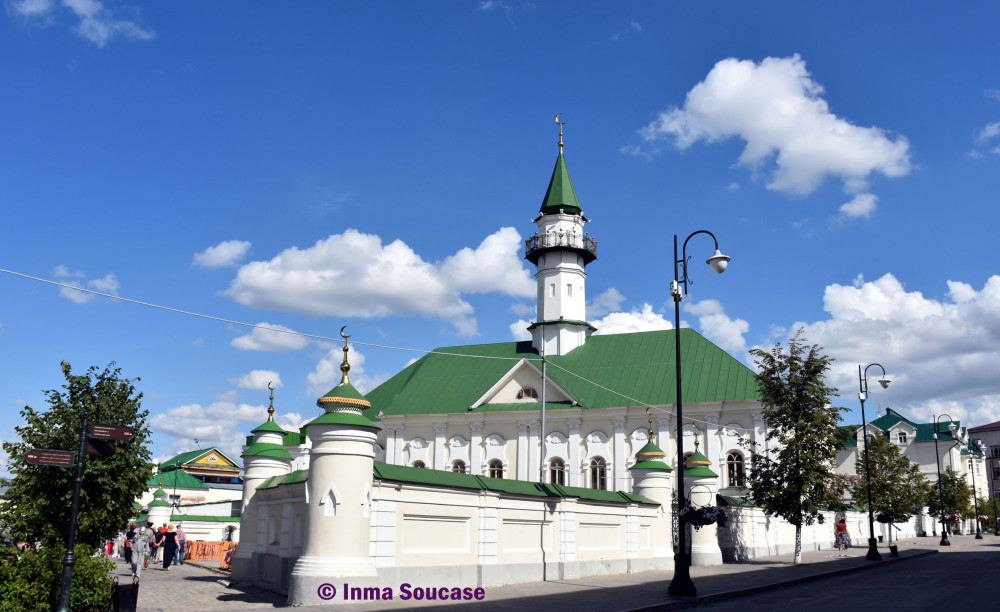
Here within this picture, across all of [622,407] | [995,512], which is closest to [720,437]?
[622,407]

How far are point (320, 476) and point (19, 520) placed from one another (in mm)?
7350

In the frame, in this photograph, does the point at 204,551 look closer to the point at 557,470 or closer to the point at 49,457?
the point at 557,470

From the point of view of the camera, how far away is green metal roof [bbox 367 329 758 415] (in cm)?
4547

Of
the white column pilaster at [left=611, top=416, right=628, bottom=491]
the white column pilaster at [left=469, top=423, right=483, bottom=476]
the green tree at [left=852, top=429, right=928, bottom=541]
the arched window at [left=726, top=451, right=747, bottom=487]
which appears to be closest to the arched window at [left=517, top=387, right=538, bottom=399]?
the white column pilaster at [left=469, top=423, right=483, bottom=476]

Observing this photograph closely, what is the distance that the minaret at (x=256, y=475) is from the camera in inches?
939

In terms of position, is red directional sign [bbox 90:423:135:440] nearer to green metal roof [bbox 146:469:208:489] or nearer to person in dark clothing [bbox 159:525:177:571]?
person in dark clothing [bbox 159:525:177:571]

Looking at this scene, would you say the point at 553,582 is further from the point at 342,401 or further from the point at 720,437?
the point at 720,437

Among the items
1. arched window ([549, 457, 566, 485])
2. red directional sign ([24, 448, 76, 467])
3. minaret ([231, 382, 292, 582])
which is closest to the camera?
red directional sign ([24, 448, 76, 467])

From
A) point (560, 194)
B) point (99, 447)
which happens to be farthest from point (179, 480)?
point (99, 447)

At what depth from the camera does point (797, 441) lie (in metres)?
33.6

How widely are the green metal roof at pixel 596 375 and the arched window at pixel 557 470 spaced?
3204 millimetres

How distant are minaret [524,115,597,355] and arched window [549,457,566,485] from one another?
24.9ft

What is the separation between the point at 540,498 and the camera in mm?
23297

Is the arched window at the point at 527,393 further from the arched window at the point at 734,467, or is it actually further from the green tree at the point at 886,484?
the green tree at the point at 886,484
